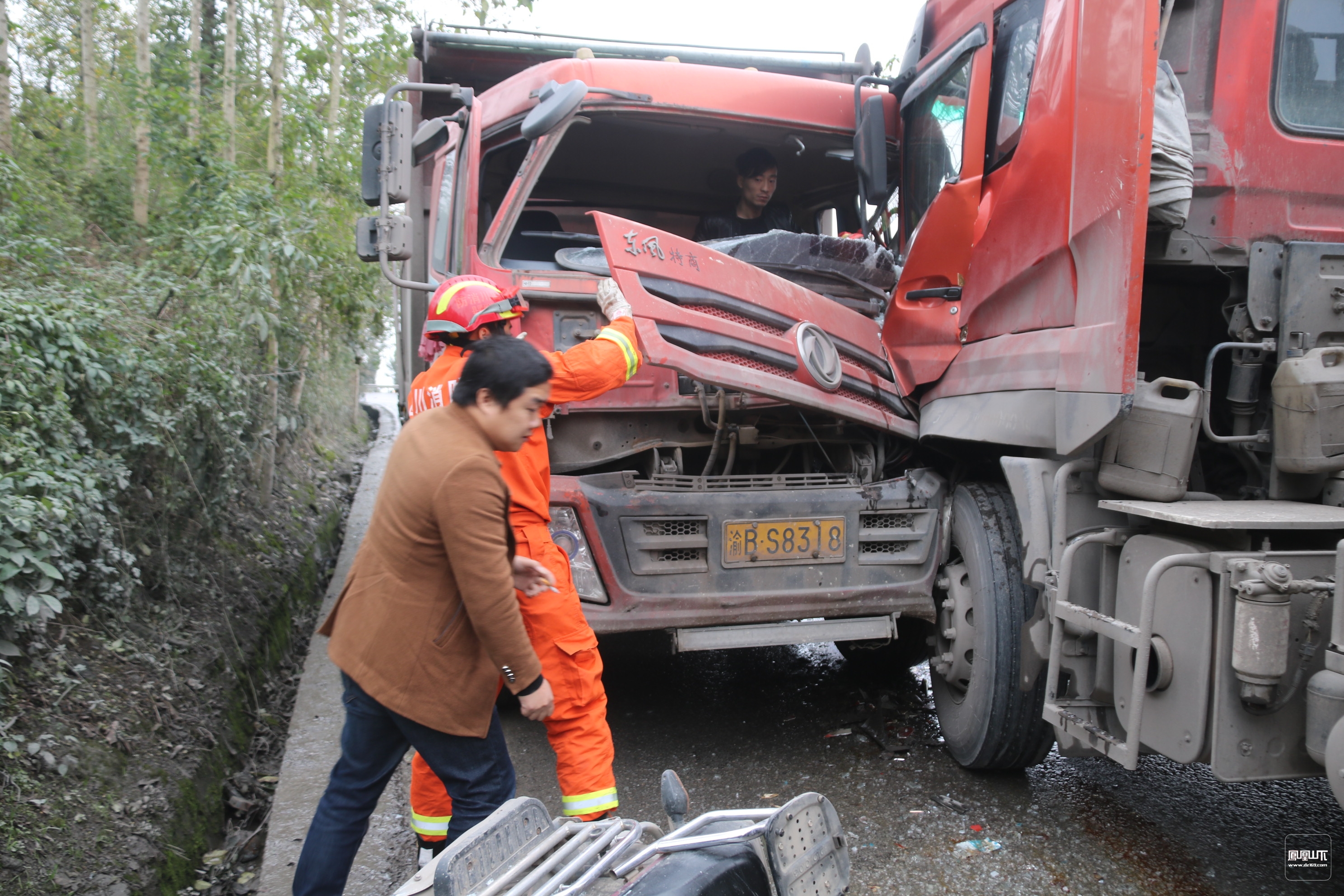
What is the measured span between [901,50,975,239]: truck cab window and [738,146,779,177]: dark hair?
69 cm

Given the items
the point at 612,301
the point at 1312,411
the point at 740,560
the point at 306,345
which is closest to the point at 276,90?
the point at 306,345

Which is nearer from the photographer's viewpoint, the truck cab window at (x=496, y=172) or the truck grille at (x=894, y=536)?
the truck grille at (x=894, y=536)

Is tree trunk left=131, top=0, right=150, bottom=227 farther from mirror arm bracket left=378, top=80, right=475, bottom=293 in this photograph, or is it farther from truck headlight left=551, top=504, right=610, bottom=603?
truck headlight left=551, top=504, right=610, bottom=603

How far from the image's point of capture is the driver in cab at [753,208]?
4.30 meters

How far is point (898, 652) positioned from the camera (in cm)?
418

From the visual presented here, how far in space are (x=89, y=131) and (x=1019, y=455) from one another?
6.43 meters

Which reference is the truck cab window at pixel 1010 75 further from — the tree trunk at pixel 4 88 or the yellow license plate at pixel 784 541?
the tree trunk at pixel 4 88

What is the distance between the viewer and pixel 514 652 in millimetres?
1976

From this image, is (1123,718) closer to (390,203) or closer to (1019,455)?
(1019,455)

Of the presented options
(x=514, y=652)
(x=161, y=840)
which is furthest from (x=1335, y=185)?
(x=161, y=840)

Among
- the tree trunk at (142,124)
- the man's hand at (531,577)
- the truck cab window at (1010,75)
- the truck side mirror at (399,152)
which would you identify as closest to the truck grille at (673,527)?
the man's hand at (531,577)

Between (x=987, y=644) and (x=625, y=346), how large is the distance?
157cm

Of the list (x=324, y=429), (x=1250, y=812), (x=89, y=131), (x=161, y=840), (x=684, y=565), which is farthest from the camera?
(x=324, y=429)

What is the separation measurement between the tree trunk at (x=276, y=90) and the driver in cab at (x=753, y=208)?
161 inches
